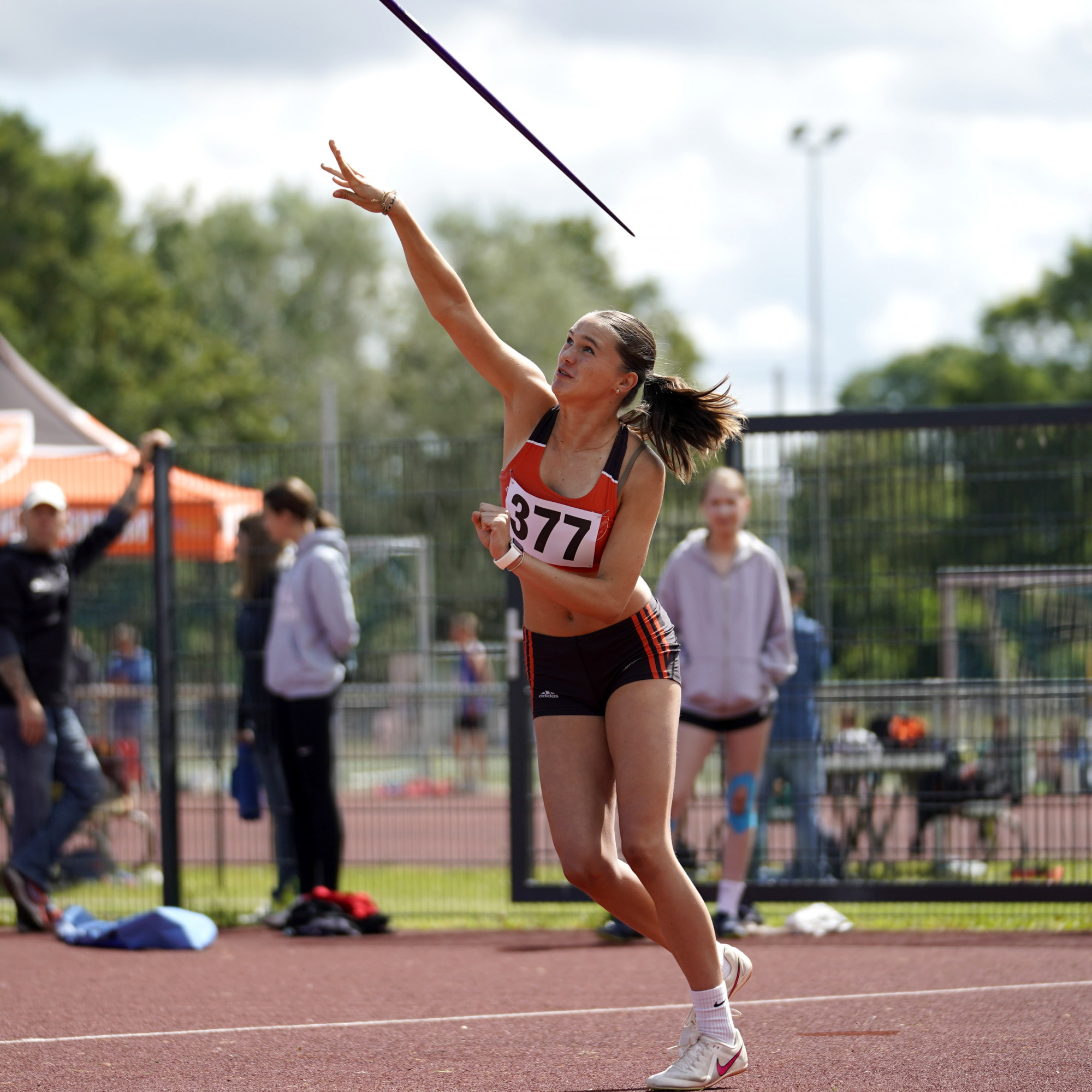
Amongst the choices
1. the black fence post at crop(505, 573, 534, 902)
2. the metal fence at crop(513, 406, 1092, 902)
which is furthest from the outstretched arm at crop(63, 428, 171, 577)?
the metal fence at crop(513, 406, 1092, 902)

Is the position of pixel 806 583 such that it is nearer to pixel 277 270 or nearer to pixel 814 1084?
pixel 814 1084

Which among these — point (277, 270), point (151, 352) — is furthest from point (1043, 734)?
point (277, 270)

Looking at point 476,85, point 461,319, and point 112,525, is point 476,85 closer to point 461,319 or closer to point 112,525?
point 461,319

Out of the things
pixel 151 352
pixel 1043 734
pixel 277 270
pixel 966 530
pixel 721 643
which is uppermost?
pixel 277 270

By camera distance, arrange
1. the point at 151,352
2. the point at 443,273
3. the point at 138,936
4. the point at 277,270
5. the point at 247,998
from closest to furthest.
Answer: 1. the point at 443,273
2. the point at 247,998
3. the point at 138,936
4. the point at 151,352
5. the point at 277,270

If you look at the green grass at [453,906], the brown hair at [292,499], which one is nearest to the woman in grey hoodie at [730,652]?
the green grass at [453,906]

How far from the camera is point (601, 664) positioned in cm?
477

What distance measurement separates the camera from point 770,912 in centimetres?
893

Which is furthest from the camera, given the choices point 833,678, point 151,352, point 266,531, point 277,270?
point 277,270

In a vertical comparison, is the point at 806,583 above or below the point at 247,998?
above

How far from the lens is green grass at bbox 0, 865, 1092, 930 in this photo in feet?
28.2

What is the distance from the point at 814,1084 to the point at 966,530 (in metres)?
4.25

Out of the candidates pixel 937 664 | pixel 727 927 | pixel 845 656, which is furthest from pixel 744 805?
pixel 937 664

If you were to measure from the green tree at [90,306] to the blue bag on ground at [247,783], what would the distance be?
33490mm
